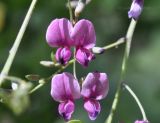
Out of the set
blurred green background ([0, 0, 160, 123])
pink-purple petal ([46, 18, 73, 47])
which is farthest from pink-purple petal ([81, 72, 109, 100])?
blurred green background ([0, 0, 160, 123])

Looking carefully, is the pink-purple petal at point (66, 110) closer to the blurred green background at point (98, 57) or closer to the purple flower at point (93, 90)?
the purple flower at point (93, 90)

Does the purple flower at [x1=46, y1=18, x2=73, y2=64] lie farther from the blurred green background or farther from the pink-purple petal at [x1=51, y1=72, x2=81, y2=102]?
the blurred green background

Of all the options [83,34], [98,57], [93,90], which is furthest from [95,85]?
[98,57]

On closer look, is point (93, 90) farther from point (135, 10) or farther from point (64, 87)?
point (135, 10)

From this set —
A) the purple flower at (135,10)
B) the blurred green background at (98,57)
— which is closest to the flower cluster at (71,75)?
the purple flower at (135,10)

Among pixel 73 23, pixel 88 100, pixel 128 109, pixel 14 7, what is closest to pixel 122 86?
pixel 88 100

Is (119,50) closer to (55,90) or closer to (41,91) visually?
(41,91)
